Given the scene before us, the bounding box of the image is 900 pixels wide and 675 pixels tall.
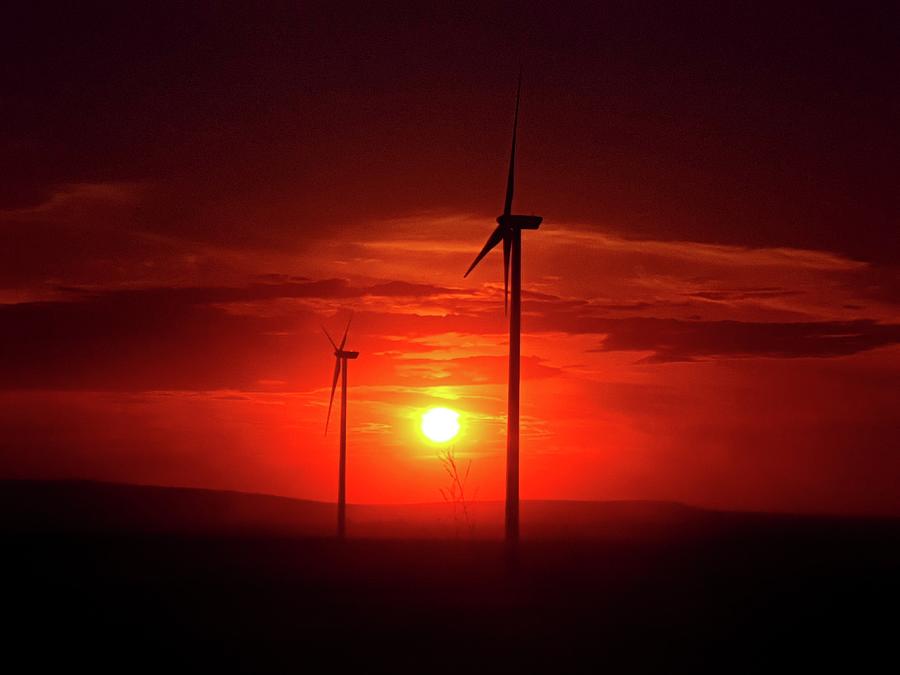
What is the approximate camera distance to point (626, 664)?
35.4 meters

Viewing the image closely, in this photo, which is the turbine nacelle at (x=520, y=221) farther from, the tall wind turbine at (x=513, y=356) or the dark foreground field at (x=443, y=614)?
A: the dark foreground field at (x=443, y=614)

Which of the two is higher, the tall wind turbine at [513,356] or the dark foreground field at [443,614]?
the tall wind turbine at [513,356]

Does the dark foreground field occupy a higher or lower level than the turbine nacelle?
lower

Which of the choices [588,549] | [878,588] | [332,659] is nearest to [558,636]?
[332,659]

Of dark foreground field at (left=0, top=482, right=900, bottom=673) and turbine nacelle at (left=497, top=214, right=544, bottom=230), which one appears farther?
turbine nacelle at (left=497, top=214, right=544, bottom=230)

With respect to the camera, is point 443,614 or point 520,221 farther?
point 520,221

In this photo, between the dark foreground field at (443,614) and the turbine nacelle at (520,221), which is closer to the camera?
the dark foreground field at (443,614)

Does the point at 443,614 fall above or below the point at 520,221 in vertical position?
below

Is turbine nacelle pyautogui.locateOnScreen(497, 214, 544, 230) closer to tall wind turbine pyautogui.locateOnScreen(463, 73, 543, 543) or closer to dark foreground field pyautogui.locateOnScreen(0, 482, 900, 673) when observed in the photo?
tall wind turbine pyautogui.locateOnScreen(463, 73, 543, 543)

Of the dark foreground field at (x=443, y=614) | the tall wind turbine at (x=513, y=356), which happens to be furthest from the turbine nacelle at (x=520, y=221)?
the dark foreground field at (x=443, y=614)

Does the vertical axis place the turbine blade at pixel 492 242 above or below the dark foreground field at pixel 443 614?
above

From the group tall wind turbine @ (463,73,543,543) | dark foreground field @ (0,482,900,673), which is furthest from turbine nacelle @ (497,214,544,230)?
dark foreground field @ (0,482,900,673)

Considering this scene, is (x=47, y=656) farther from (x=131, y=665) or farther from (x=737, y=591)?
(x=737, y=591)

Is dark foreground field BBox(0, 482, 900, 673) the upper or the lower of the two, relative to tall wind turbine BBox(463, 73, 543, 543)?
lower
